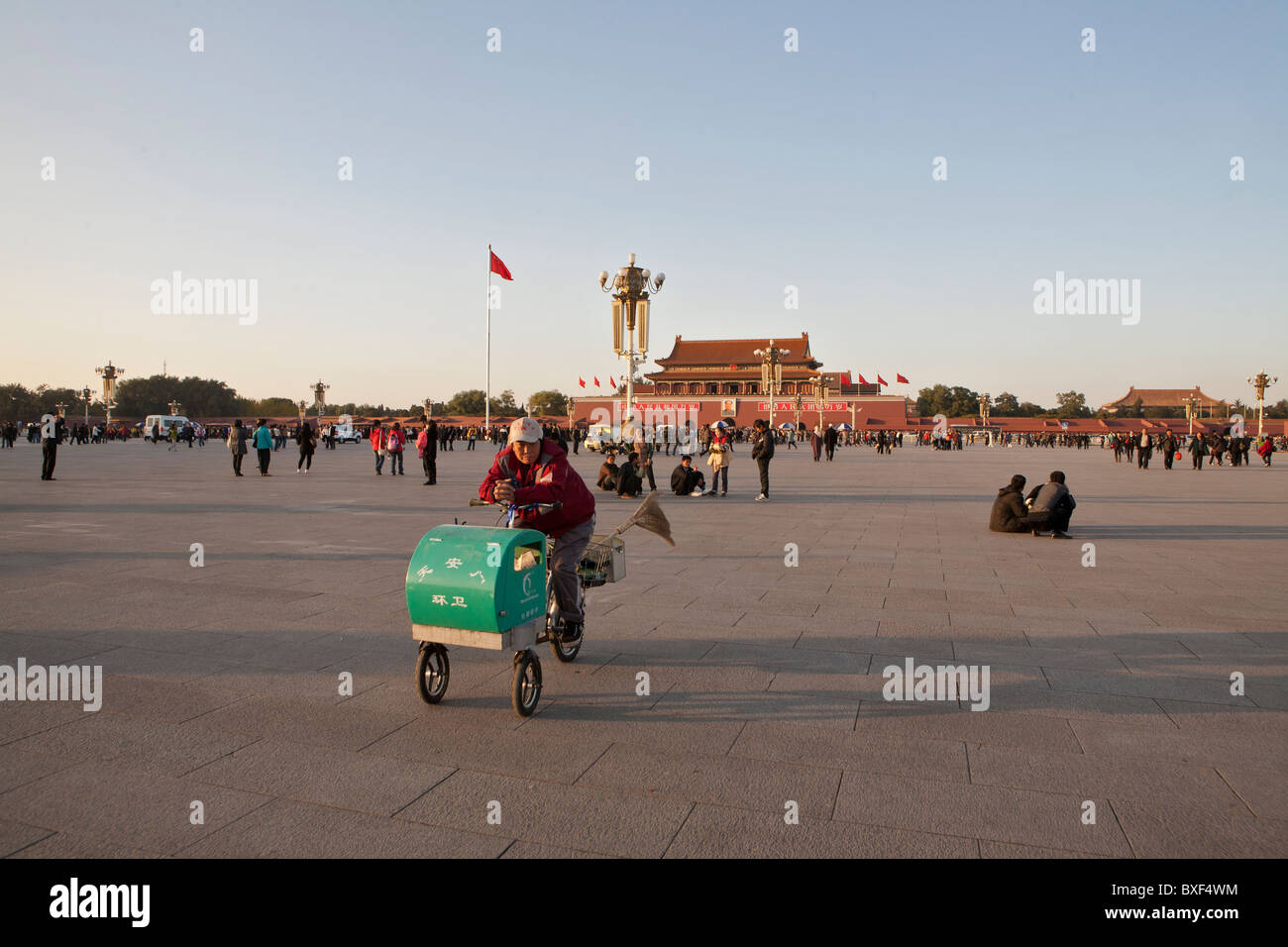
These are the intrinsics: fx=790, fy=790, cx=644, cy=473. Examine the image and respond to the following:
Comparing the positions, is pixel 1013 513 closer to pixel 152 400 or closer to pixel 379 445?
pixel 379 445

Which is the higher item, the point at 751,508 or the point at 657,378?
the point at 657,378

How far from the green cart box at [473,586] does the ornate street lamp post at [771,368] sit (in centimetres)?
6029

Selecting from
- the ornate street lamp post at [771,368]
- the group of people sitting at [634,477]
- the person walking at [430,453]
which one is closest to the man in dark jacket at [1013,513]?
the group of people sitting at [634,477]

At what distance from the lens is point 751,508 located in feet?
46.4

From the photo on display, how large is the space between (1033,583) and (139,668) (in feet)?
23.5

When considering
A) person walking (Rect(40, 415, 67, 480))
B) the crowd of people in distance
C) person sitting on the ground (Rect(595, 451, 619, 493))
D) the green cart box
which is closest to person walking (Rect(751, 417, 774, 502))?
person sitting on the ground (Rect(595, 451, 619, 493))

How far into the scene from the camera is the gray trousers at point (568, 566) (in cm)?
443

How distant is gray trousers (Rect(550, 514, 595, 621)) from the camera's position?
4.43m

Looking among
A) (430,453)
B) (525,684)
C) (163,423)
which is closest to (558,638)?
(525,684)

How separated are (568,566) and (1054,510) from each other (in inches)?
333

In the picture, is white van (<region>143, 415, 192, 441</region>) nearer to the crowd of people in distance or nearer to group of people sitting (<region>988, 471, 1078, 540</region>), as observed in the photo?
the crowd of people in distance

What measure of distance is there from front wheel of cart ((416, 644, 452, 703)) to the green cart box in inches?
8.4

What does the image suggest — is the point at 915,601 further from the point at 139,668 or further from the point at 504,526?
the point at 139,668

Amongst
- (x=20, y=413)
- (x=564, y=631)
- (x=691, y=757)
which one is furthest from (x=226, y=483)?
(x=20, y=413)
